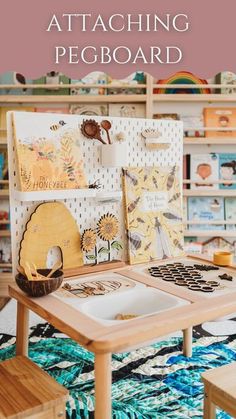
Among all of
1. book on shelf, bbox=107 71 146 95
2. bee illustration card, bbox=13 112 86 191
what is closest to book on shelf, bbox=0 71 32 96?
book on shelf, bbox=107 71 146 95

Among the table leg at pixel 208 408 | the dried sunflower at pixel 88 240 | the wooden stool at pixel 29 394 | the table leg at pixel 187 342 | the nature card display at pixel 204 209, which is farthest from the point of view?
the nature card display at pixel 204 209

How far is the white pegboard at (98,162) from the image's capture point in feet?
5.78

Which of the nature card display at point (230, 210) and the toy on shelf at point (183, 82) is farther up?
the toy on shelf at point (183, 82)

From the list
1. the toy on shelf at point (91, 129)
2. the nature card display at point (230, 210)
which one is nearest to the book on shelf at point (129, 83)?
the nature card display at point (230, 210)

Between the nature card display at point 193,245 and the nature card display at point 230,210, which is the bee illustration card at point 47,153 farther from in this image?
the nature card display at point 230,210

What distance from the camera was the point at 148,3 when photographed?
9.97 feet

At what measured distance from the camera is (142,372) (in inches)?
95.6

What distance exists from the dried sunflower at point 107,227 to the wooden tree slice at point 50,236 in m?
0.12

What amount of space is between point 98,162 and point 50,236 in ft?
1.38

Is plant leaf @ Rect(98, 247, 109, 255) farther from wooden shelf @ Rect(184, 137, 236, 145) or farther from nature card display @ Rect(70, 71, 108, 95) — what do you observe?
nature card display @ Rect(70, 71, 108, 95)

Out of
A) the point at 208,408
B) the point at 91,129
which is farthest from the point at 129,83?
the point at 208,408

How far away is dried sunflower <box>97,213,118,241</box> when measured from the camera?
1985 mm

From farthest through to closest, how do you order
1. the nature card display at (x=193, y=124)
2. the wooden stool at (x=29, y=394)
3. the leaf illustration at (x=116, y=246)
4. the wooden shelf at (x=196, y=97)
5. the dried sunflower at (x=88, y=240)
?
1. the nature card display at (x=193, y=124)
2. the wooden shelf at (x=196, y=97)
3. the leaf illustration at (x=116, y=246)
4. the dried sunflower at (x=88, y=240)
5. the wooden stool at (x=29, y=394)

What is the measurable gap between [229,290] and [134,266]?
50 centimetres
